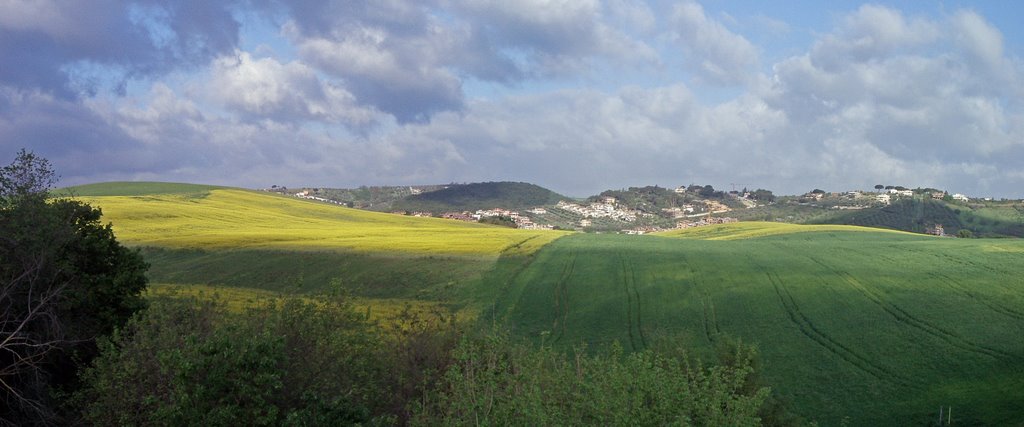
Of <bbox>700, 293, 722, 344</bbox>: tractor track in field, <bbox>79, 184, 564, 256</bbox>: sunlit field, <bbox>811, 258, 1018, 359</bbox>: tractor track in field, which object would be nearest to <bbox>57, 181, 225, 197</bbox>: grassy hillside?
<bbox>79, 184, 564, 256</bbox>: sunlit field

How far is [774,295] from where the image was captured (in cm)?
5916

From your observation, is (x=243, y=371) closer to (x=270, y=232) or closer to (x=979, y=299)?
(x=979, y=299)

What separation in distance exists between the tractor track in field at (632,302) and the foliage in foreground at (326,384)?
25.3 meters

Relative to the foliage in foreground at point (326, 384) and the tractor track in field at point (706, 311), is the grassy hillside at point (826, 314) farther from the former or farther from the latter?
the foliage in foreground at point (326, 384)

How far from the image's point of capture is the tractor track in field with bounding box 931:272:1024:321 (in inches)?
2078

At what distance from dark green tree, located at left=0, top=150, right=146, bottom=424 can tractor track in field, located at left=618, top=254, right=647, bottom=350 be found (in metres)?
31.5

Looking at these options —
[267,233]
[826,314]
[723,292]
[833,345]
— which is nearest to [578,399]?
[833,345]

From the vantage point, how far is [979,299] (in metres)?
56.8

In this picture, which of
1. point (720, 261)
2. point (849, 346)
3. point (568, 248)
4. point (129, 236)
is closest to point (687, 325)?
point (849, 346)

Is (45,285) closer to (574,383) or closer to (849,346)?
(574,383)

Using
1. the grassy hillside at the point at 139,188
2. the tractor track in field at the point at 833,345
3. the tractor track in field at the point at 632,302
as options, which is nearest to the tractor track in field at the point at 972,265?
the tractor track in field at the point at 833,345

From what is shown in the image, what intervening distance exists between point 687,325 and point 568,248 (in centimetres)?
3241

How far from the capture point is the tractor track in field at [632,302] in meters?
49.2

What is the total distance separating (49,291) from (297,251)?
47.4 meters
